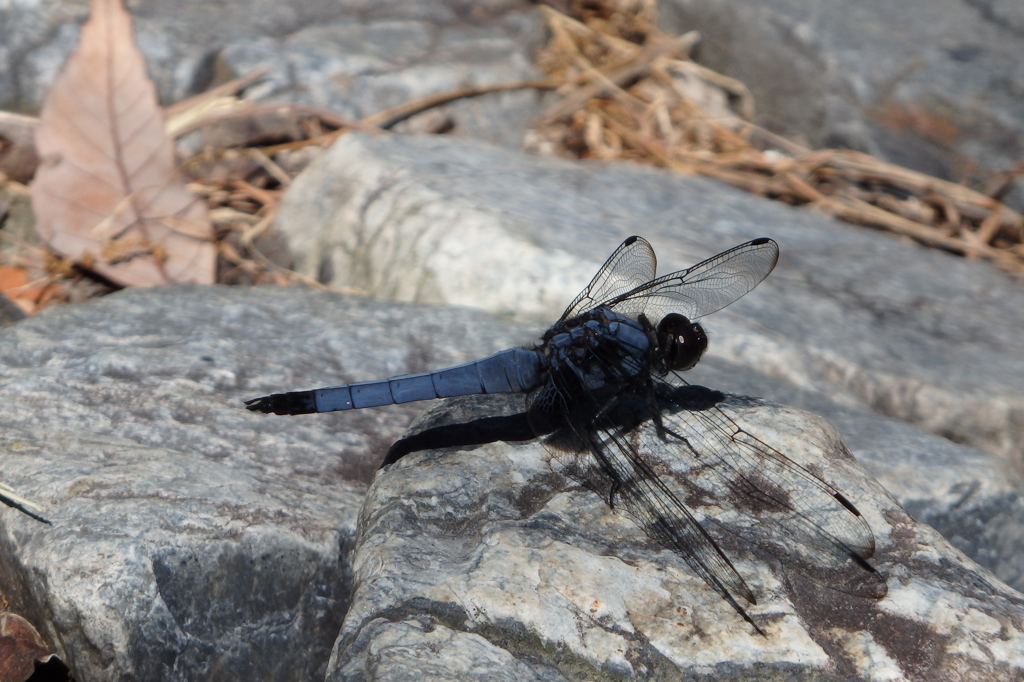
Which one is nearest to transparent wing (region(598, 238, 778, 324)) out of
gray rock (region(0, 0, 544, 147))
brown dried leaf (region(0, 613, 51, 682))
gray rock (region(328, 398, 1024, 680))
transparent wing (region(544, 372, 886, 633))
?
transparent wing (region(544, 372, 886, 633))

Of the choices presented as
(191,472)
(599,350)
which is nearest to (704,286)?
(599,350)

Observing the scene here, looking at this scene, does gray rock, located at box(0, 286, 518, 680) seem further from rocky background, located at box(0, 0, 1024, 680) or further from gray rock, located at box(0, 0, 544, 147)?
gray rock, located at box(0, 0, 544, 147)

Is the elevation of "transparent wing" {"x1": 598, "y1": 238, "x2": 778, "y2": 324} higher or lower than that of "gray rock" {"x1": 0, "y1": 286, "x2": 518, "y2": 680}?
higher

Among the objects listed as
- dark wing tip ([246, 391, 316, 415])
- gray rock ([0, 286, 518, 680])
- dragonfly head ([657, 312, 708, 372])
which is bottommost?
gray rock ([0, 286, 518, 680])

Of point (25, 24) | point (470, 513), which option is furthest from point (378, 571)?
point (25, 24)

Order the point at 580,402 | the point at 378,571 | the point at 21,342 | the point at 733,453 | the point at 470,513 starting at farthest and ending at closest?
the point at 21,342
the point at 580,402
the point at 733,453
the point at 470,513
the point at 378,571

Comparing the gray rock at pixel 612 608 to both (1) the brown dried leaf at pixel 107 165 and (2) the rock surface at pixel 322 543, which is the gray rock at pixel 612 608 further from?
(1) the brown dried leaf at pixel 107 165

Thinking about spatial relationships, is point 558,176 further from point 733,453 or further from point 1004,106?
point 1004,106

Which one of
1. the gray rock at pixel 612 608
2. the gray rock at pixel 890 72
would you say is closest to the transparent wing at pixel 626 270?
the gray rock at pixel 612 608

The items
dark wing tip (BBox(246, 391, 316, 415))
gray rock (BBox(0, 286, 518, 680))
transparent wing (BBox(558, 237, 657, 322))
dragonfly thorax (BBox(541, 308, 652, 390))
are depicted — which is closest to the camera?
gray rock (BBox(0, 286, 518, 680))
